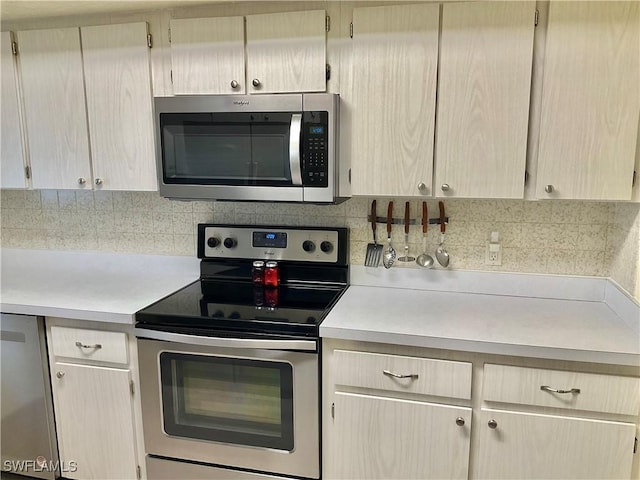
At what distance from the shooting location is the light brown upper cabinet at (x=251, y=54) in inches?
73.7

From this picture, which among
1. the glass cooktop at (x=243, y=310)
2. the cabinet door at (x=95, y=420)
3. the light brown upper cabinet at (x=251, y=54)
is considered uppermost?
the light brown upper cabinet at (x=251, y=54)

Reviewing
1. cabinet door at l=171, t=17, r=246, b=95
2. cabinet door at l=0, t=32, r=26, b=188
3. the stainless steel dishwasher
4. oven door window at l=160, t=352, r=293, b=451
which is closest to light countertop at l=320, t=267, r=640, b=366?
oven door window at l=160, t=352, r=293, b=451

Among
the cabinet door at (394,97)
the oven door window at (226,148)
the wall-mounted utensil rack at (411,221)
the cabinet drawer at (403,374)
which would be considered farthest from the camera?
the wall-mounted utensil rack at (411,221)

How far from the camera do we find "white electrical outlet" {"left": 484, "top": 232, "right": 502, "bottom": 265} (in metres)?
2.10

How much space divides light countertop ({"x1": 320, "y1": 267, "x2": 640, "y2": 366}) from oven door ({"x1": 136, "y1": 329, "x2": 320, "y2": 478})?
0.23 m

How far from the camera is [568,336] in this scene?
164 centimetres

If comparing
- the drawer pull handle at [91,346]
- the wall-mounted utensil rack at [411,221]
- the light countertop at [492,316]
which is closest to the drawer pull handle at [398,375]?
the light countertop at [492,316]

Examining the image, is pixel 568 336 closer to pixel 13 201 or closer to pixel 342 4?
pixel 342 4

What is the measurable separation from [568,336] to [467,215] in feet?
2.18

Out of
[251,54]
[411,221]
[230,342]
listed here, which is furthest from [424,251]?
[251,54]

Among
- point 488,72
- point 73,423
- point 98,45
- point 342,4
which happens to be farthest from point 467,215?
point 73,423

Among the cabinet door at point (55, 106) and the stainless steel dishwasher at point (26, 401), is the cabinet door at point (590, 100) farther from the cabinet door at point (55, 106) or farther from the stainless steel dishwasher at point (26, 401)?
the stainless steel dishwasher at point (26, 401)

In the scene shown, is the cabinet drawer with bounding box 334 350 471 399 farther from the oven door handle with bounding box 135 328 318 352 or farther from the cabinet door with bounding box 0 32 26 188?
the cabinet door with bounding box 0 32 26 188

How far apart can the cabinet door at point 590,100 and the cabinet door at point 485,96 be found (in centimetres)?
8
